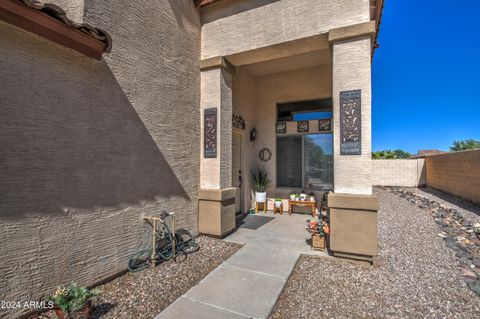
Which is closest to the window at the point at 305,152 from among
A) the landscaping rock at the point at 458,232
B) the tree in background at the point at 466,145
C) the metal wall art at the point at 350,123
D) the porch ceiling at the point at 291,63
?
the porch ceiling at the point at 291,63

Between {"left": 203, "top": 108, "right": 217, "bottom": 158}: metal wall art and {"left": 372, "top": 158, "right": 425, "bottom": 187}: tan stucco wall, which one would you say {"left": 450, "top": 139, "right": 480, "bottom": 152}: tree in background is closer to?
{"left": 372, "top": 158, "right": 425, "bottom": 187}: tan stucco wall

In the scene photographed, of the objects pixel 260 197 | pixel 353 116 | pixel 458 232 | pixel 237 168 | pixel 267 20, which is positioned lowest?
pixel 458 232

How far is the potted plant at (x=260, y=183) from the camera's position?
21.7 ft

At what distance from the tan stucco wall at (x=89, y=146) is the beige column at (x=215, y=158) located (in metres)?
0.49

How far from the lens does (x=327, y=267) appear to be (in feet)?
10.9

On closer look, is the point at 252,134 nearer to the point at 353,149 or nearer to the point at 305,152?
the point at 305,152

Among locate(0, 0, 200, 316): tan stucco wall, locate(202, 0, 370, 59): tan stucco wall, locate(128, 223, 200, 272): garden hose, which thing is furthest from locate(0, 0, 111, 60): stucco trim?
locate(128, 223, 200, 272): garden hose

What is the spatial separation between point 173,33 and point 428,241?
6256 mm

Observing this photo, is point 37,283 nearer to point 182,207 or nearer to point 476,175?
point 182,207

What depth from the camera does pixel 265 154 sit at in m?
7.05

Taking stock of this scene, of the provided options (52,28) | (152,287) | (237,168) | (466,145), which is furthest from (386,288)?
(466,145)

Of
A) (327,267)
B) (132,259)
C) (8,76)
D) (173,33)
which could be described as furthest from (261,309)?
(173,33)

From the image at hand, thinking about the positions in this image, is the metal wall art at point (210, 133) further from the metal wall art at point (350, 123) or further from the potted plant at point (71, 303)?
the potted plant at point (71, 303)

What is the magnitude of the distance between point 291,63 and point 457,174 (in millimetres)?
8724
